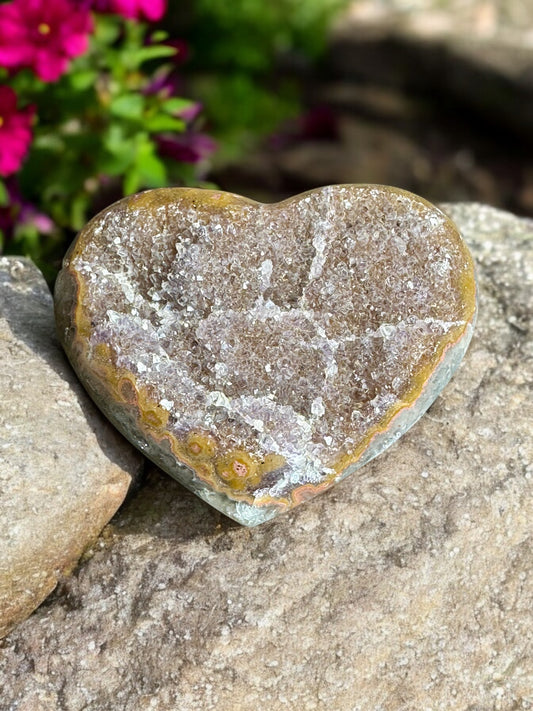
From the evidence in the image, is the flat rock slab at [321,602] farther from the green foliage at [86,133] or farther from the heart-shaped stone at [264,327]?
the green foliage at [86,133]

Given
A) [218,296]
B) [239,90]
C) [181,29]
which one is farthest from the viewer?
[181,29]

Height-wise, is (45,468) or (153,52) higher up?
(153,52)

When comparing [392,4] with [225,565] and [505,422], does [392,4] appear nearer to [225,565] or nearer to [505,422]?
[505,422]

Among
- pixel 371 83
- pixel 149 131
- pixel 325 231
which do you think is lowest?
pixel 371 83

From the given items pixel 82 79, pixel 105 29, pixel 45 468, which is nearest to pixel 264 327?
pixel 45 468

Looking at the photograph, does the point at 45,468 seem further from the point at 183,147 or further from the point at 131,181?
the point at 183,147

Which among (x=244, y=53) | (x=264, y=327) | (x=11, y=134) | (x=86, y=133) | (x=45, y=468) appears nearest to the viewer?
(x=45, y=468)

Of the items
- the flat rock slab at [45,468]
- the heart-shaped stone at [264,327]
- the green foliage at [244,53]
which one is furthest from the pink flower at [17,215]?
the green foliage at [244,53]

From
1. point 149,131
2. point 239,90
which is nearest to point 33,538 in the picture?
point 149,131

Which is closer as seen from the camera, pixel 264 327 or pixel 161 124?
pixel 264 327
